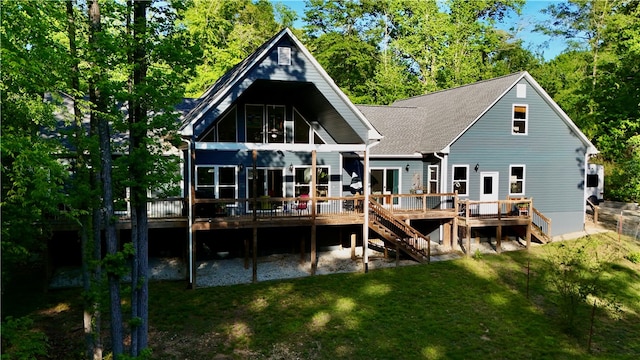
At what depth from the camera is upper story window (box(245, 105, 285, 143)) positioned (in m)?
19.2

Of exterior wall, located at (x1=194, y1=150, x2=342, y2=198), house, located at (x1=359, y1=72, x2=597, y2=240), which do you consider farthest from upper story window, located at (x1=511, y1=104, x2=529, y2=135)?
exterior wall, located at (x1=194, y1=150, x2=342, y2=198)

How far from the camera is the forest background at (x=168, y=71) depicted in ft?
28.5

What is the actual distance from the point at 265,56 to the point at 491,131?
12811mm

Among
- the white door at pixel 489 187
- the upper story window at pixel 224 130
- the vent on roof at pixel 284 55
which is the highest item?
the vent on roof at pixel 284 55

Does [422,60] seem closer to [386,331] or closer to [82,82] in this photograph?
[386,331]

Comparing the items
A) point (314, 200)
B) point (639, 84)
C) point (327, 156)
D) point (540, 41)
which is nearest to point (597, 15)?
point (540, 41)

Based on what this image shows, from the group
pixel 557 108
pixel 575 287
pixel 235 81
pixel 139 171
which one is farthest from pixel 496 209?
pixel 139 171

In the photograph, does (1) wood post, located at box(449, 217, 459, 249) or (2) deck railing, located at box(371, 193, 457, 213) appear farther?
(2) deck railing, located at box(371, 193, 457, 213)

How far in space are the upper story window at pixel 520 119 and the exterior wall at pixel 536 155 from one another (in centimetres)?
20

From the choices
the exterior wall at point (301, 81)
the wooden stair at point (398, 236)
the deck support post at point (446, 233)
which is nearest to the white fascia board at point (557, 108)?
the deck support post at point (446, 233)

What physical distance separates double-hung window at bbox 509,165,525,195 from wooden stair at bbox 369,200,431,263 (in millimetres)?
6892

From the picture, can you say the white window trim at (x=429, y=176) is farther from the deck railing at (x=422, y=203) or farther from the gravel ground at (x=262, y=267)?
the gravel ground at (x=262, y=267)

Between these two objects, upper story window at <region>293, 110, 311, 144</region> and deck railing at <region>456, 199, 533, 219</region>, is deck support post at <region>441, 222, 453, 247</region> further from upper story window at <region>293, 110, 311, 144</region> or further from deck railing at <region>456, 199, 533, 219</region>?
upper story window at <region>293, 110, 311, 144</region>

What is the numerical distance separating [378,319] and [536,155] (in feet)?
48.2
